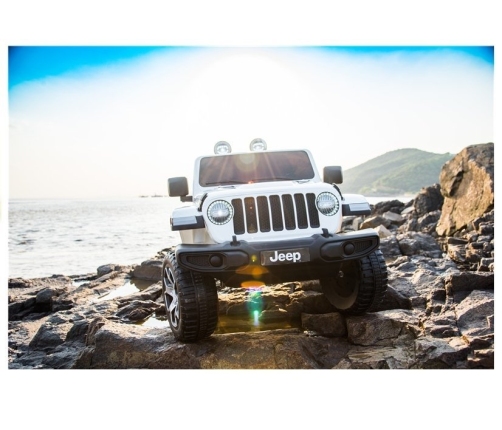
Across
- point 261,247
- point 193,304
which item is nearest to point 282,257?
point 261,247

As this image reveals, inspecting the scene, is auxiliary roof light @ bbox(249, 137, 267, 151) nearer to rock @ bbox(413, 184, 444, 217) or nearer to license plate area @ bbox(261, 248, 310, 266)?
license plate area @ bbox(261, 248, 310, 266)

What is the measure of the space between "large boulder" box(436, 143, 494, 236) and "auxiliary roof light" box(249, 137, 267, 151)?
24.5 feet

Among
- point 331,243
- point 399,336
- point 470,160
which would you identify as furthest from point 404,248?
point 331,243

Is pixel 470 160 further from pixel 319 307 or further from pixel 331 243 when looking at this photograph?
pixel 331 243

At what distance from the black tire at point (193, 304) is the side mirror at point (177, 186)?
0.91 m

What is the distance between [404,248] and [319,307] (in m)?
5.32

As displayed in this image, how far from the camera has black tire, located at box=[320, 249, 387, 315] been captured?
5.35 meters

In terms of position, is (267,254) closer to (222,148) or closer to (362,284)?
(362,284)

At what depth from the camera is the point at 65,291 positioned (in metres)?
9.99

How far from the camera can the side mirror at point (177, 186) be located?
5.65 meters

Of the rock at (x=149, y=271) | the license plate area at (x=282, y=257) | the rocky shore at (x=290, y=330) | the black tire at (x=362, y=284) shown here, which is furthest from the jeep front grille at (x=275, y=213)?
the rock at (x=149, y=271)

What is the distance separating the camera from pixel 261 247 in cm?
461

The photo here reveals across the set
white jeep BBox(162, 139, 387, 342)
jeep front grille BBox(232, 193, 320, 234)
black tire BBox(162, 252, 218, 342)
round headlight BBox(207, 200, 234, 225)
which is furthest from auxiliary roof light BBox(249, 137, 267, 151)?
black tire BBox(162, 252, 218, 342)

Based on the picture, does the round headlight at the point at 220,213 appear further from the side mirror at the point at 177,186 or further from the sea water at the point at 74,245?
the sea water at the point at 74,245
